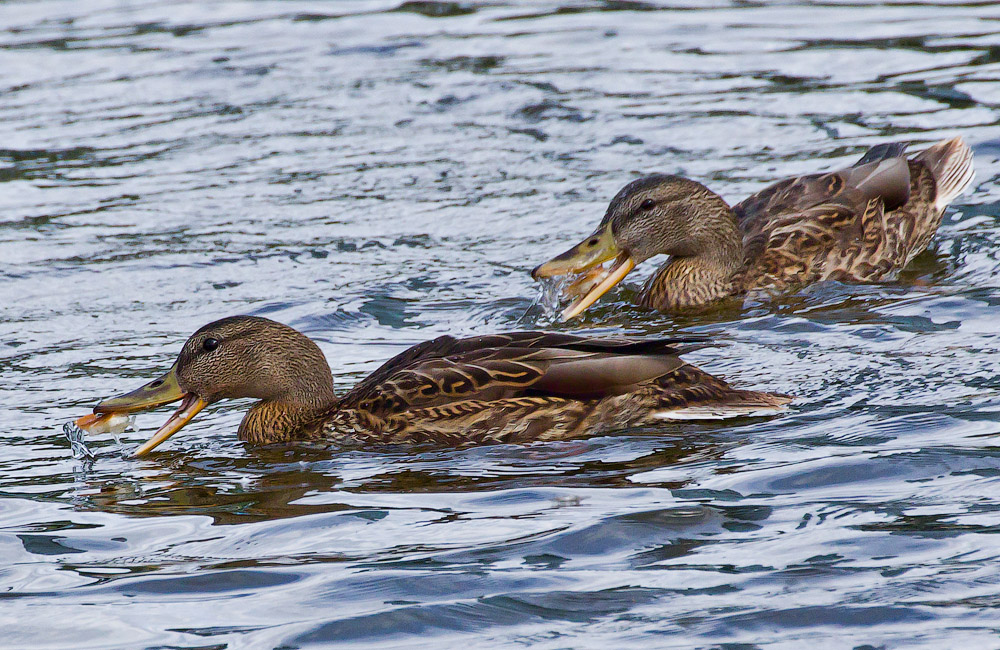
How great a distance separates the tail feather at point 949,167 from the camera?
34.8 ft

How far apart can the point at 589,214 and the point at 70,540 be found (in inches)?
251

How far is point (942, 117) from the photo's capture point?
13.9 m

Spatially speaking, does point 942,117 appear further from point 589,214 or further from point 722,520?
point 722,520

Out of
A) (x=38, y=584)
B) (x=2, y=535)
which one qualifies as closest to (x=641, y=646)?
(x=38, y=584)

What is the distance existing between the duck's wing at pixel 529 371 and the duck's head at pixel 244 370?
0.45 m

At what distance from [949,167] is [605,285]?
2.81 meters

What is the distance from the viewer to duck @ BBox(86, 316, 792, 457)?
23.6 ft

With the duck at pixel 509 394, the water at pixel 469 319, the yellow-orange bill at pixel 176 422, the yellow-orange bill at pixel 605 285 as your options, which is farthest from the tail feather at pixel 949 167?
the yellow-orange bill at pixel 176 422

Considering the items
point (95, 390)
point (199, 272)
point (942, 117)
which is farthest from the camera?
point (942, 117)

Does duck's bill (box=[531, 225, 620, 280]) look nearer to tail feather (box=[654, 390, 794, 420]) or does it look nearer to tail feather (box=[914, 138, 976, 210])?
tail feather (box=[654, 390, 794, 420])

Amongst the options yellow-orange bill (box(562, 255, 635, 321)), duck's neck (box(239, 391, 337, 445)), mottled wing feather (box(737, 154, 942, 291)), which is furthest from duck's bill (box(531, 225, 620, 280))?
duck's neck (box(239, 391, 337, 445))

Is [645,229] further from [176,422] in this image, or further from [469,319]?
[176,422]

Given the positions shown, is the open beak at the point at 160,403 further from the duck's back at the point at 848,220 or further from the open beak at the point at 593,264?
the duck's back at the point at 848,220

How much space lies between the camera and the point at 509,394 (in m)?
7.23
